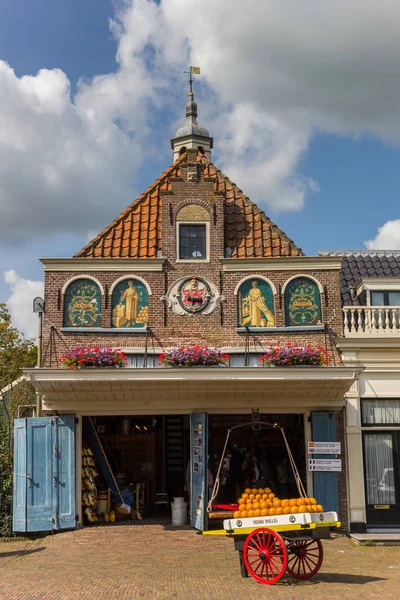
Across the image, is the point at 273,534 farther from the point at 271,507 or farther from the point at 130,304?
the point at 130,304

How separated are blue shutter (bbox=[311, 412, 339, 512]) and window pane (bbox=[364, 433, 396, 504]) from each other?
97 cm

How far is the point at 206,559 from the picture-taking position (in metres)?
13.3

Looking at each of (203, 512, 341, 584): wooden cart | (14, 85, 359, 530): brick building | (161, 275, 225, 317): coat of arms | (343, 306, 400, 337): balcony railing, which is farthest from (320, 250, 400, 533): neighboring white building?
(203, 512, 341, 584): wooden cart

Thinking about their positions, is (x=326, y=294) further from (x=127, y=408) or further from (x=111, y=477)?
(x=111, y=477)

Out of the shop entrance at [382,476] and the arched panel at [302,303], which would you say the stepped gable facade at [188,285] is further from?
the shop entrance at [382,476]

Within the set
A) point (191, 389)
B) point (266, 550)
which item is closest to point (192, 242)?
point (191, 389)

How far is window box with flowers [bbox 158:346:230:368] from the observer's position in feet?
52.5

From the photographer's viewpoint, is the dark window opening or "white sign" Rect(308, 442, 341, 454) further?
the dark window opening

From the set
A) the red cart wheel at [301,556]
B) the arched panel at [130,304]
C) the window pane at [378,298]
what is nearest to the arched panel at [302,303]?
the window pane at [378,298]

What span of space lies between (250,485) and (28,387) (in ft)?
23.4

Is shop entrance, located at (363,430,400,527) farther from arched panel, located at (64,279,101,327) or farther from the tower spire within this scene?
the tower spire

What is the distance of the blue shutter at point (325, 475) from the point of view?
16516 mm

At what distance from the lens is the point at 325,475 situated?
1662 cm

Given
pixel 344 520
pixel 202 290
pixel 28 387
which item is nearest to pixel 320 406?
pixel 344 520
